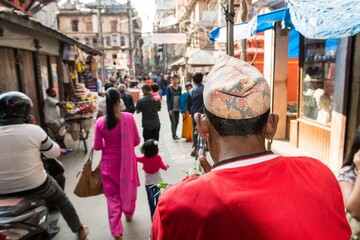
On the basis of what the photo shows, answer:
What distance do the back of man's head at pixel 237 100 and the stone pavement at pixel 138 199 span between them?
184 cm

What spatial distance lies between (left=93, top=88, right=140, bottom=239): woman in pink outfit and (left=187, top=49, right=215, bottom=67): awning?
1405cm

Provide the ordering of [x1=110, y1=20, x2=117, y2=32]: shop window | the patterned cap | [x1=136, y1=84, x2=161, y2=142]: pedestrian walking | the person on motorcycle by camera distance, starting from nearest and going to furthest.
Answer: the patterned cap, the person on motorcycle, [x1=136, y1=84, x2=161, y2=142]: pedestrian walking, [x1=110, y1=20, x2=117, y2=32]: shop window

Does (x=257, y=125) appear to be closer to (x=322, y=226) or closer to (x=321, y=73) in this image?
(x=322, y=226)

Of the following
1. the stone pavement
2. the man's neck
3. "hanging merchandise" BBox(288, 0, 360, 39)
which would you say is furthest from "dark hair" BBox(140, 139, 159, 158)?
the man's neck

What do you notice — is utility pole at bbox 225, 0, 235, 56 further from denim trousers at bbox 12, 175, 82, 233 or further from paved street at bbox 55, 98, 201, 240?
denim trousers at bbox 12, 175, 82, 233

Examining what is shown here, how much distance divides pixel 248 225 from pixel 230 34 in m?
3.89

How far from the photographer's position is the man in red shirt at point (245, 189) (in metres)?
0.94

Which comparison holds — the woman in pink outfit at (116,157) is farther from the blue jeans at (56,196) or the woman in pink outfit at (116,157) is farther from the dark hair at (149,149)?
the blue jeans at (56,196)

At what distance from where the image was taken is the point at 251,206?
3.08 feet

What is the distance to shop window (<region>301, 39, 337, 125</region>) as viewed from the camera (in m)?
5.30

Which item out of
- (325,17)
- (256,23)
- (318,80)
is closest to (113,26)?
(256,23)

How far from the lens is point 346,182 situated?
6.95 feet

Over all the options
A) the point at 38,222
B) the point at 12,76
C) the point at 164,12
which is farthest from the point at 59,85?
the point at 164,12

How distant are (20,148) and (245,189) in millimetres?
2471
